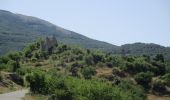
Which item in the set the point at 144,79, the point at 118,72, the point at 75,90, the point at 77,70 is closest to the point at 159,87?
the point at 144,79

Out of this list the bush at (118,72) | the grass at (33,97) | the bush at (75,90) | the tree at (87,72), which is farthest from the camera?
the bush at (118,72)

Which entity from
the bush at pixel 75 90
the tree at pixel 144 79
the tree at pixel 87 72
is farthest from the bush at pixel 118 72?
the bush at pixel 75 90

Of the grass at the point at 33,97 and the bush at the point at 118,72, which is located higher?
the bush at the point at 118,72

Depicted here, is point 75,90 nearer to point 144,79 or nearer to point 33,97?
point 33,97

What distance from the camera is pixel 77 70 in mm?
96375

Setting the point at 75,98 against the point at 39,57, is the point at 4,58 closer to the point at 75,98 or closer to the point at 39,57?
the point at 39,57

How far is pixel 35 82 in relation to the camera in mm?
59969

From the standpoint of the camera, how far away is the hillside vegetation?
59.7 m

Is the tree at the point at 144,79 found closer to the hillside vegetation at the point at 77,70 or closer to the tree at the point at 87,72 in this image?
the hillside vegetation at the point at 77,70

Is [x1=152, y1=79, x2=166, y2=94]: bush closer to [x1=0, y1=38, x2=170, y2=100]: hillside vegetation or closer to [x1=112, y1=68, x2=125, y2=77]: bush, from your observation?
[x1=0, y1=38, x2=170, y2=100]: hillside vegetation

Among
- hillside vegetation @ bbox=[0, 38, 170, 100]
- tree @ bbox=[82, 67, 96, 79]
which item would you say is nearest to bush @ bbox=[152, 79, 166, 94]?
hillside vegetation @ bbox=[0, 38, 170, 100]

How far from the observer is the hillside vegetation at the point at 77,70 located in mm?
59688

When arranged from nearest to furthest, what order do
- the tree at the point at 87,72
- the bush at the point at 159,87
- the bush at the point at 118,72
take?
the tree at the point at 87,72, the bush at the point at 159,87, the bush at the point at 118,72

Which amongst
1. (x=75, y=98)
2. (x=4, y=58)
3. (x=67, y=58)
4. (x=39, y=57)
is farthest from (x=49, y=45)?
(x=75, y=98)
